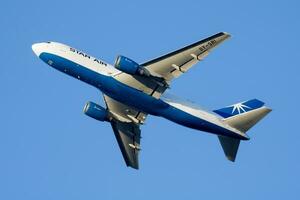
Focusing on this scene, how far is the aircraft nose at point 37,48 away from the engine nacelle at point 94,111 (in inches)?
298

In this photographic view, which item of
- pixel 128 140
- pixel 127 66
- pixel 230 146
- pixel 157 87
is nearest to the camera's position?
pixel 127 66

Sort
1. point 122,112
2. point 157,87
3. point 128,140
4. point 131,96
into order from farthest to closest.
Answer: point 128,140
point 122,112
point 131,96
point 157,87

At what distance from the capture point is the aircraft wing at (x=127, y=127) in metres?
77.9

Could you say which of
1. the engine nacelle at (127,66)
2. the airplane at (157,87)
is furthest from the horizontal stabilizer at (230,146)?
the engine nacelle at (127,66)

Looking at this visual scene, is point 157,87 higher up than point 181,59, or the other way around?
point 181,59

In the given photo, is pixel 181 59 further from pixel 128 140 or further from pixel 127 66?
pixel 128 140

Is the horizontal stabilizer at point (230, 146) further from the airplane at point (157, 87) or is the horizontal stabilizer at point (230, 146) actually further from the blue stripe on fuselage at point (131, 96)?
the blue stripe on fuselage at point (131, 96)

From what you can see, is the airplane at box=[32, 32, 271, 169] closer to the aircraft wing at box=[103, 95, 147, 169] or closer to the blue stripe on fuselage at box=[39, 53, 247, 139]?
the blue stripe on fuselage at box=[39, 53, 247, 139]

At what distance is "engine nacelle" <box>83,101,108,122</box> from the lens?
77.1m

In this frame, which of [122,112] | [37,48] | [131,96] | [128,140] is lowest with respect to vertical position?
[128,140]

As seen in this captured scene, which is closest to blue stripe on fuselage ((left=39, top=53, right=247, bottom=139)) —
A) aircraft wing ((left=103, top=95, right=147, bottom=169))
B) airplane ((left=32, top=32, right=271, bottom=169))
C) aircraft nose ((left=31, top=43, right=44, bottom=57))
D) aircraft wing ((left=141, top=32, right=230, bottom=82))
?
airplane ((left=32, top=32, right=271, bottom=169))

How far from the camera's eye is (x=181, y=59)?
69.2m

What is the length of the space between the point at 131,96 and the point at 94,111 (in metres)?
6.69

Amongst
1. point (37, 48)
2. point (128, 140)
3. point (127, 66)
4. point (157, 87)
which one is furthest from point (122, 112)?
point (37, 48)
